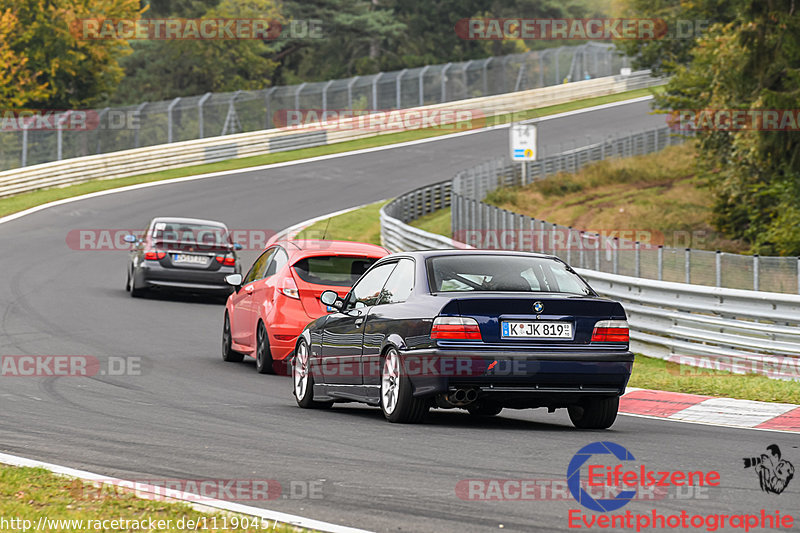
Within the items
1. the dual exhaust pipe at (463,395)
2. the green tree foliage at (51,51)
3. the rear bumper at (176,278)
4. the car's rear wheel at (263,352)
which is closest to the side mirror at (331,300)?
the dual exhaust pipe at (463,395)

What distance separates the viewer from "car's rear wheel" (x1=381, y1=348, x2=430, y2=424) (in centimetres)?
950

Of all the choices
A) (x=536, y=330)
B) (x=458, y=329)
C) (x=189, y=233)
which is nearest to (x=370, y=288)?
(x=458, y=329)

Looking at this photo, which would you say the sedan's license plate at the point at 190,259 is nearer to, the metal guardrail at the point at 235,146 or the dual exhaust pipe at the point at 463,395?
the dual exhaust pipe at the point at 463,395

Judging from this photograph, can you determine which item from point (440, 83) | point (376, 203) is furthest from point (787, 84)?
point (440, 83)

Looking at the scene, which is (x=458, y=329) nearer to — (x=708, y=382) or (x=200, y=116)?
(x=708, y=382)

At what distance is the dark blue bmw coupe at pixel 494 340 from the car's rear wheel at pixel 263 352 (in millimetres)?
4187

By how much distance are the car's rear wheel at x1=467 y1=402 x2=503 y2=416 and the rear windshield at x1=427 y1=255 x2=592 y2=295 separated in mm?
943

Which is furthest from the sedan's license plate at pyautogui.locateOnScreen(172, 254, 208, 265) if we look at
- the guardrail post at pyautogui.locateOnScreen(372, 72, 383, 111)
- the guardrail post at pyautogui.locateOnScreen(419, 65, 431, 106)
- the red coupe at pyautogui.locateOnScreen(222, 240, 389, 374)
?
the guardrail post at pyautogui.locateOnScreen(419, 65, 431, 106)

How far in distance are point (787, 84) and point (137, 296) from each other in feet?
46.3

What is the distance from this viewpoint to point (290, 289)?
1392 centimetres

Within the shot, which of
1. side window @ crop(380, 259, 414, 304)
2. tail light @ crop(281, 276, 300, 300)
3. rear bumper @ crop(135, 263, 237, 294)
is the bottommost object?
rear bumper @ crop(135, 263, 237, 294)

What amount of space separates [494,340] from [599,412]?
112 cm

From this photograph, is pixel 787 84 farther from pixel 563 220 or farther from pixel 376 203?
pixel 376 203

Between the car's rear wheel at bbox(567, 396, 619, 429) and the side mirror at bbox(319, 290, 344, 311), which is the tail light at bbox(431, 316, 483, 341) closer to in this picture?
the car's rear wheel at bbox(567, 396, 619, 429)
